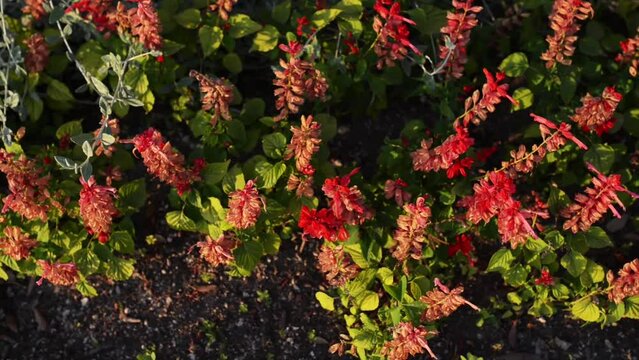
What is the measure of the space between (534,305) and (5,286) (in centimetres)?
259

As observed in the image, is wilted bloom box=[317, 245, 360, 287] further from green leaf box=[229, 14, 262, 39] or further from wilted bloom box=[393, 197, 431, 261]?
green leaf box=[229, 14, 262, 39]

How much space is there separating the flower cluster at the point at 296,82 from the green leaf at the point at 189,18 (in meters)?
0.67

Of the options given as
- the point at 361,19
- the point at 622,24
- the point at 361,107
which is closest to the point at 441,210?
the point at 361,107

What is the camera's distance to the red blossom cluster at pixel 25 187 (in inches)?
116

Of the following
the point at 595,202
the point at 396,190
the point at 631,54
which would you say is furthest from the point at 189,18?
the point at 631,54

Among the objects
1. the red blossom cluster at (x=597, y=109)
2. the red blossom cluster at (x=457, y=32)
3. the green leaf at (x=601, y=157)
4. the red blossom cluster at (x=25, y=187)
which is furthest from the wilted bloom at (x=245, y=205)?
the green leaf at (x=601, y=157)

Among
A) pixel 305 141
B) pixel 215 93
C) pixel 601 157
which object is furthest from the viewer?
pixel 601 157

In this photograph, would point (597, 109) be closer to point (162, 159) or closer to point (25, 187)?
point (162, 159)

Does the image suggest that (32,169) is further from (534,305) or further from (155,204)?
(534,305)

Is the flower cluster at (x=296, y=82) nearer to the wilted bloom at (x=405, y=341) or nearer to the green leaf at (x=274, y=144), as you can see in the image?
the green leaf at (x=274, y=144)

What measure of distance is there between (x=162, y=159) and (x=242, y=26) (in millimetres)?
916

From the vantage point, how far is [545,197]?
3596 millimetres

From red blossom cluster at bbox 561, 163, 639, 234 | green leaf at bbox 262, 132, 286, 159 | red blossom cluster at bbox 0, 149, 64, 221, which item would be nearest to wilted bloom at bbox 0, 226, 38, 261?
red blossom cluster at bbox 0, 149, 64, 221

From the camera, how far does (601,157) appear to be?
3.23m
